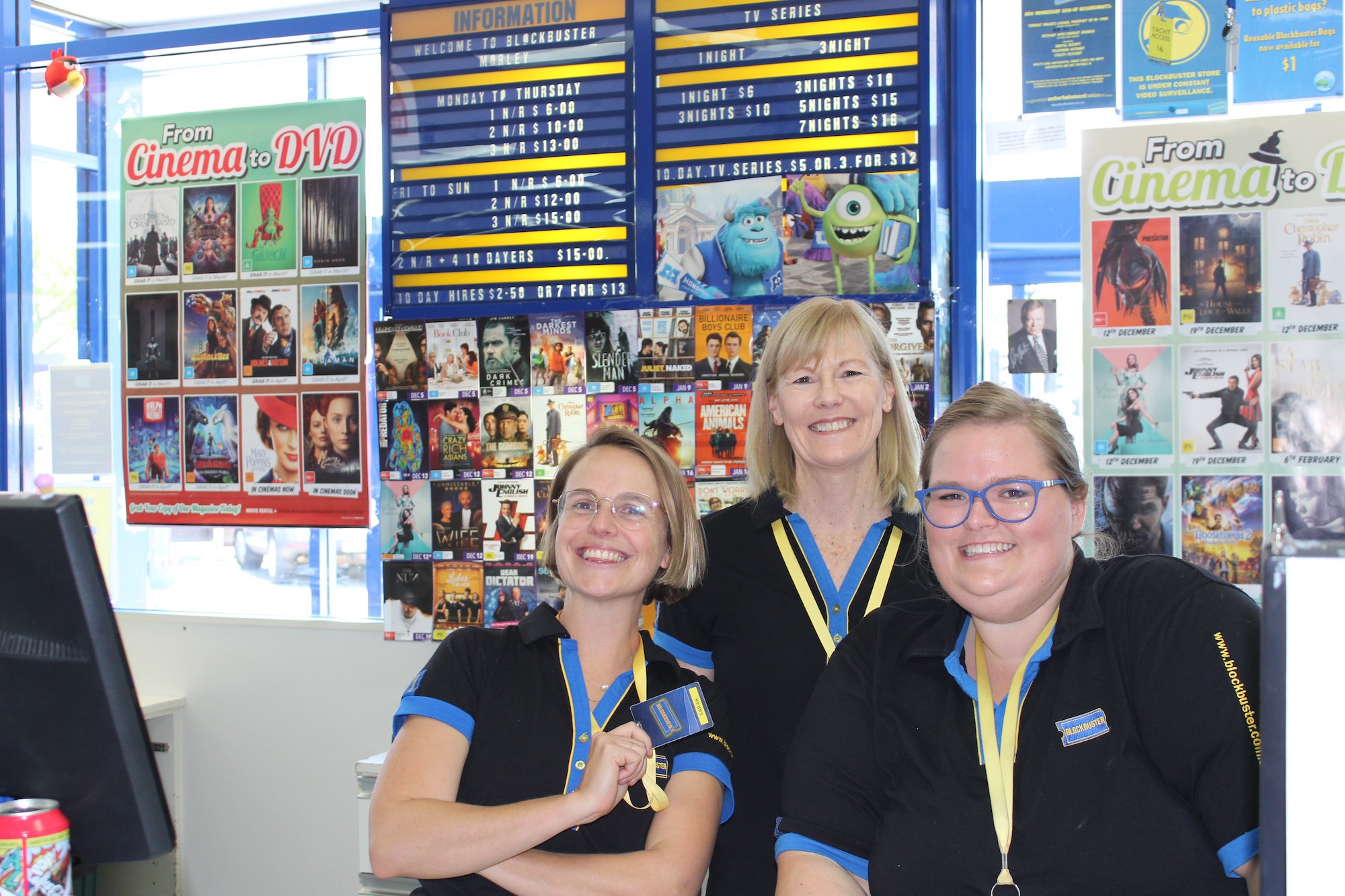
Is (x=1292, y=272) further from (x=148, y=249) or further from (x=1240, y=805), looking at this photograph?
(x=148, y=249)

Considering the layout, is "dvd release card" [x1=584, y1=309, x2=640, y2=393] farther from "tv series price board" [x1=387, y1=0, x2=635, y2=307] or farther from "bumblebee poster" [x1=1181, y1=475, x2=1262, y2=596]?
"bumblebee poster" [x1=1181, y1=475, x2=1262, y2=596]

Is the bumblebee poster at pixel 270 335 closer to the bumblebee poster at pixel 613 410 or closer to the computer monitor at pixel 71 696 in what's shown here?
the bumblebee poster at pixel 613 410

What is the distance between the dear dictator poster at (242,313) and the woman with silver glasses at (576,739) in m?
1.53

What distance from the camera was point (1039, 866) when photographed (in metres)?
1.43

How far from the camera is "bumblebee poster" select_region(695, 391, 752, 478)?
9.73 feet

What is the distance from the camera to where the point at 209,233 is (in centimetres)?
349

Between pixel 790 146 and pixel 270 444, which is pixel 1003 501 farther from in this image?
pixel 270 444

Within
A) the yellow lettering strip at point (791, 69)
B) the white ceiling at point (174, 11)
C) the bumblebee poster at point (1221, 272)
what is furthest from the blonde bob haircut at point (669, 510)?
the white ceiling at point (174, 11)

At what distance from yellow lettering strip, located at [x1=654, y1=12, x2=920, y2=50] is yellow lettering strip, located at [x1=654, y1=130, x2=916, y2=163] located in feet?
0.93

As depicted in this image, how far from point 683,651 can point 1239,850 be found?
1.05 m

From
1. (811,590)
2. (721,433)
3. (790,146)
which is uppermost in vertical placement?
(790,146)

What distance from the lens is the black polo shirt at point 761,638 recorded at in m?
1.95

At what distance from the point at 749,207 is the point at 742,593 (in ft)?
4.24

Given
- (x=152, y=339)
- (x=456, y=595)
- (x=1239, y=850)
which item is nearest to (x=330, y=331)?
(x=152, y=339)
